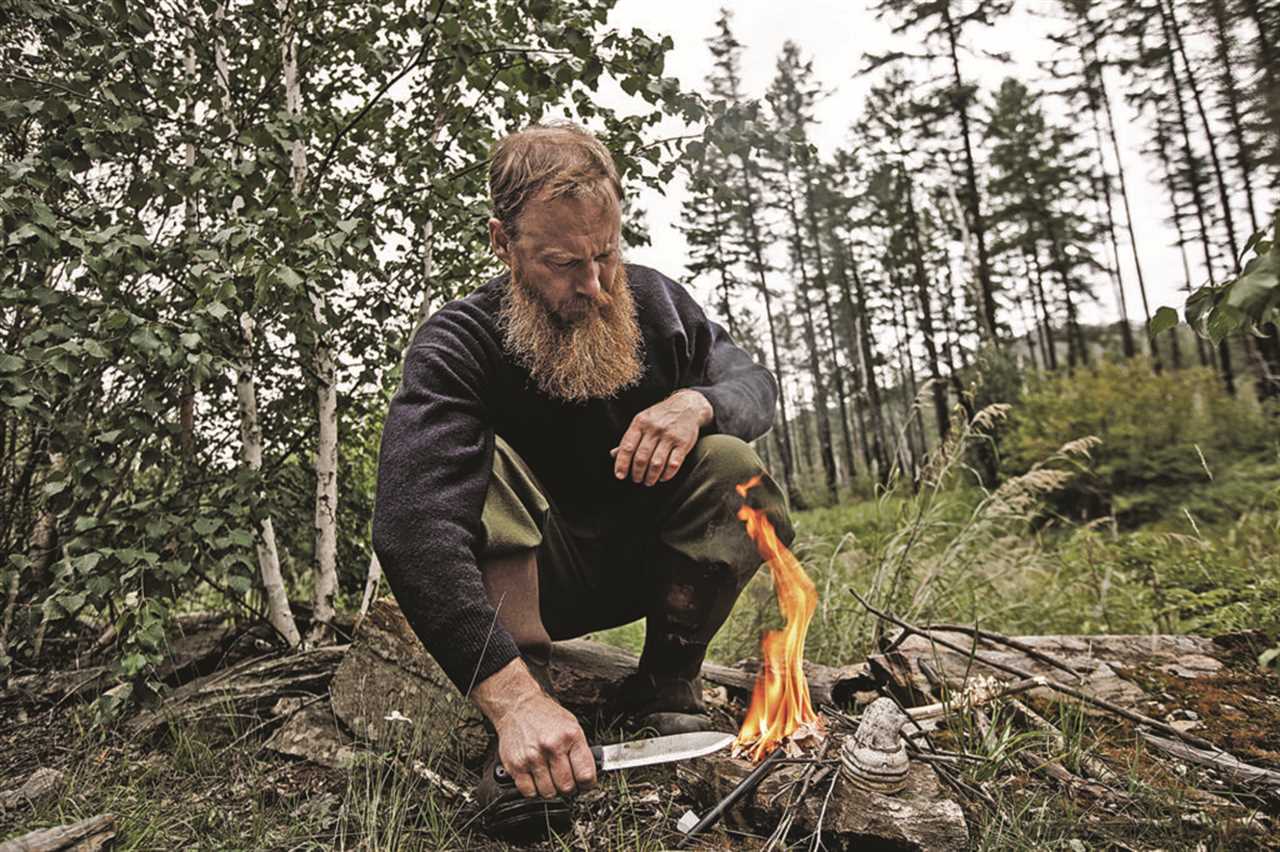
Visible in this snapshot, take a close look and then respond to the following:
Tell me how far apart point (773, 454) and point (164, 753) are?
49.4 m

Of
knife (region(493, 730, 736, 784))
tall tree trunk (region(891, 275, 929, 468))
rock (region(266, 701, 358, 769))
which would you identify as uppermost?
tall tree trunk (region(891, 275, 929, 468))

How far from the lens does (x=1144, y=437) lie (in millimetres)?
9211

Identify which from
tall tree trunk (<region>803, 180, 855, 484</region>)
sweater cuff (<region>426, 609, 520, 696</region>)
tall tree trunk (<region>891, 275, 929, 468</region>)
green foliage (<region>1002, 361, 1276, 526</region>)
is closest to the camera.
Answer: sweater cuff (<region>426, 609, 520, 696</region>)

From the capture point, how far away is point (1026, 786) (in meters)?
1.67

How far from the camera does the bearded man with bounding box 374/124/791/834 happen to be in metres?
1.82

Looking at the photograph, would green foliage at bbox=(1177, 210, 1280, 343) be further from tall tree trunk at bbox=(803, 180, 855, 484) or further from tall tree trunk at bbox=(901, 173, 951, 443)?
tall tree trunk at bbox=(901, 173, 951, 443)

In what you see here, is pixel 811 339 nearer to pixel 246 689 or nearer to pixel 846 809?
pixel 246 689

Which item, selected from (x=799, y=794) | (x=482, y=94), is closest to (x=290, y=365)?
(x=482, y=94)

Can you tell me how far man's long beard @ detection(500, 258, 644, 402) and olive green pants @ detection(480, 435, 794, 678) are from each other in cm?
29

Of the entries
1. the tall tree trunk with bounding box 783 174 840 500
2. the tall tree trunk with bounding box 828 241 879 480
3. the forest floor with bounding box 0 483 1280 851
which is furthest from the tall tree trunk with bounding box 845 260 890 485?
the forest floor with bounding box 0 483 1280 851

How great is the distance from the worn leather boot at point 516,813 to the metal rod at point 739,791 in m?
0.29

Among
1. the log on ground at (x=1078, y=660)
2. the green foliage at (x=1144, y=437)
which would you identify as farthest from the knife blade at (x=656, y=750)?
the green foliage at (x=1144, y=437)

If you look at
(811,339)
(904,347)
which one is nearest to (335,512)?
(811,339)

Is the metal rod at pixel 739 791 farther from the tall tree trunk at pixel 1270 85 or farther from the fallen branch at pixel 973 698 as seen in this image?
the tall tree trunk at pixel 1270 85
